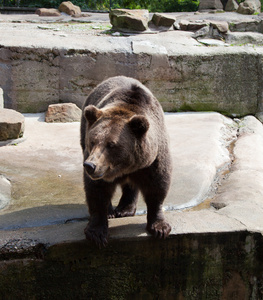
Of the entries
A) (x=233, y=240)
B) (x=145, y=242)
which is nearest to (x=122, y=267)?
(x=145, y=242)

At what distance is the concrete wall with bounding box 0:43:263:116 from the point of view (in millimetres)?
7988

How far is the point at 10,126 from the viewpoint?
6148 millimetres

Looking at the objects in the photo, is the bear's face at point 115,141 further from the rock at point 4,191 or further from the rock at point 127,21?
the rock at point 127,21

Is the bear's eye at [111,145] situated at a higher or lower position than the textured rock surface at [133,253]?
higher

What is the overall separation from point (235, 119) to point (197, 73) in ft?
4.14

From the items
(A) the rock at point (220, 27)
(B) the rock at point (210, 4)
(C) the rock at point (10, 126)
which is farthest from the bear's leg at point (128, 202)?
(B) the rock at point (210, 4)

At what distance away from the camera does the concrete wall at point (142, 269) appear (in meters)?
3.17

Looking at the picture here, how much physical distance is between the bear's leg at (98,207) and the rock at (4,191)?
135 centimetres

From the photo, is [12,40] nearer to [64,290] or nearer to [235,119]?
[235,119]

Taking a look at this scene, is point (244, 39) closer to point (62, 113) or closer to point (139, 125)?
point (62, 113)

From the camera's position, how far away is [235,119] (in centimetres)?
848

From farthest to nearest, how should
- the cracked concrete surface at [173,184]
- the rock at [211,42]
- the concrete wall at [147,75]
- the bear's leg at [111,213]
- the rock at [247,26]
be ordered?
1. the rock at [247,26]
2. the rock at [211,42]
3. the concrete wall at [147,75]
4. the bear's leg at [111,213]
5. the cracked concrete surface at [173,184]

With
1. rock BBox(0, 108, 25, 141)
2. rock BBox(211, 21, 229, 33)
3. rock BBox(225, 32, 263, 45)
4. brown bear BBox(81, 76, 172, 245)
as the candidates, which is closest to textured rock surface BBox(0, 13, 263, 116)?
rock BBox(225, 32, 263, 45)

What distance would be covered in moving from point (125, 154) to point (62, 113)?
5034 mm
